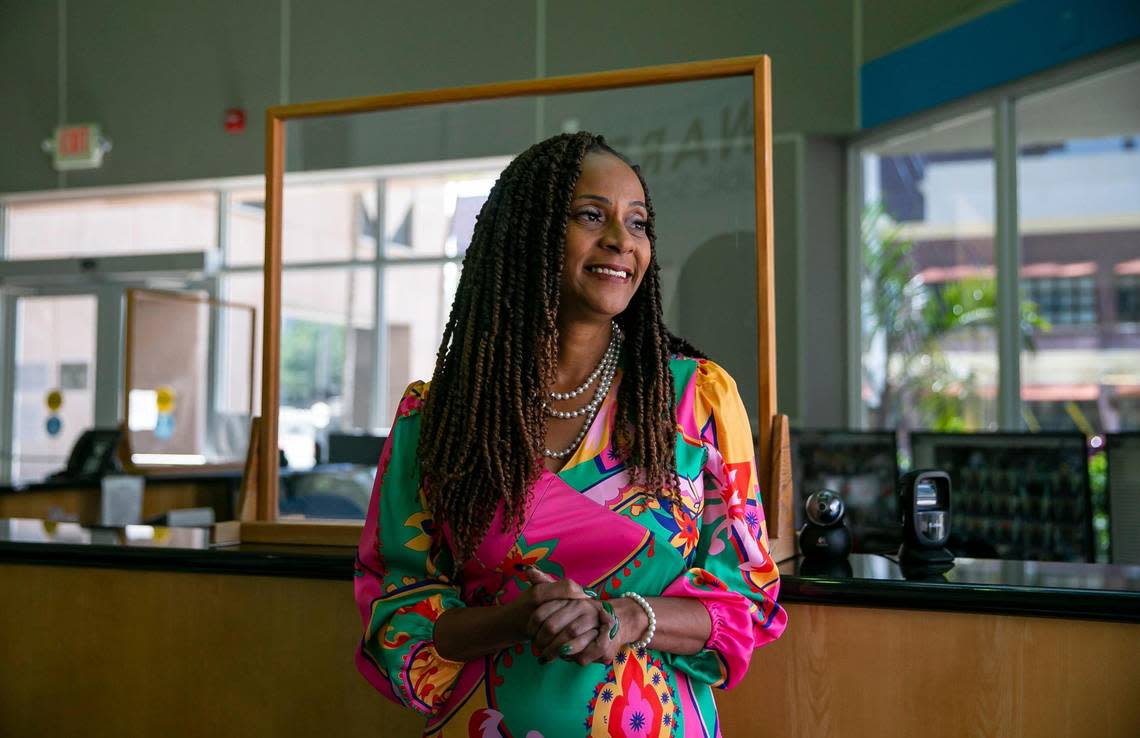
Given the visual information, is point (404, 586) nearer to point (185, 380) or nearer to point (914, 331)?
point (914, 331)

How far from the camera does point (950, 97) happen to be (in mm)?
6000

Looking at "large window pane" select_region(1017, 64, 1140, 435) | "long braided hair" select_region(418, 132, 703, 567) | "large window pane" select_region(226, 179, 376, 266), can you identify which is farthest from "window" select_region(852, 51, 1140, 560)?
"long braided hair" select_region(418, 132, 703, 567)

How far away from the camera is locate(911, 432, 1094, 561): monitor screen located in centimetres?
317

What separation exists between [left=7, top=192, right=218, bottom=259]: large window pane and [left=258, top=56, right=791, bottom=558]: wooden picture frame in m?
6.76

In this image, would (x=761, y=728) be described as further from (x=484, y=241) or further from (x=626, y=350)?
(x=484, y=241)

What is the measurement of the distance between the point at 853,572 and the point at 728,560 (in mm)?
508

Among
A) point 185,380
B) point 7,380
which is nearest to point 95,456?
point 185,380

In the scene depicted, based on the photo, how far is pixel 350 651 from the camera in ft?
6.35

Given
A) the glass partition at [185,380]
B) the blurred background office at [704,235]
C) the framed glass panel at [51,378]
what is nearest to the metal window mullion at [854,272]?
the blurred background office at [704,235]

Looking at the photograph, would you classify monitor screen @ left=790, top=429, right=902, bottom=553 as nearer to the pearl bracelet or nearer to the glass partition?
the pearl bracelet

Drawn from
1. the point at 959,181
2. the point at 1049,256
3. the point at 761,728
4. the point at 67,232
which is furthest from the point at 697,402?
the point at 67,232

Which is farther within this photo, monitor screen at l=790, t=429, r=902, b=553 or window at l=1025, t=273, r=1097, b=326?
window at l=1025, t=273, r=1097, b=326

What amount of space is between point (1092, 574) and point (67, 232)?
9.44 metres

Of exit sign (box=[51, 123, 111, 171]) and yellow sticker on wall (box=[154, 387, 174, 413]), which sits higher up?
exit sign (box=[51, 123, 111, 171])
